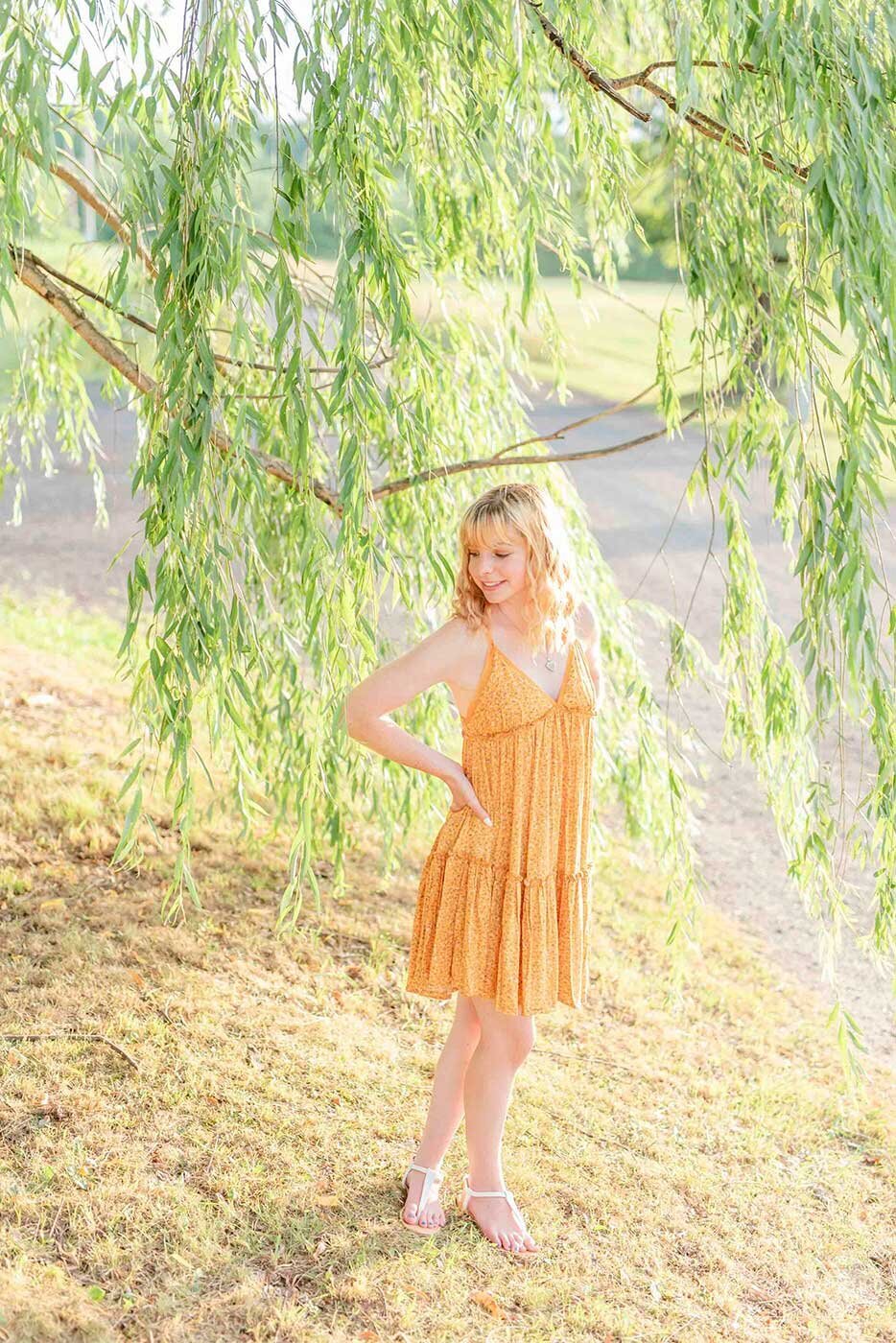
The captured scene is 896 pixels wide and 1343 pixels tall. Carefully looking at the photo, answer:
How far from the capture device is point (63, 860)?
4.40m

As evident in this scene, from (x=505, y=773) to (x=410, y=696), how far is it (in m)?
0.25

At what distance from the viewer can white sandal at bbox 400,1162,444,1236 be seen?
280 centimetres

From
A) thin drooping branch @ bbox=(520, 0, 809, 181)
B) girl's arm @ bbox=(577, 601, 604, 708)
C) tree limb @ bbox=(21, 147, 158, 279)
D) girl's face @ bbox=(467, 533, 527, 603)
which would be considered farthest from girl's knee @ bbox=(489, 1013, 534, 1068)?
tree limb @ bbox=(21, 147, 158, 279)

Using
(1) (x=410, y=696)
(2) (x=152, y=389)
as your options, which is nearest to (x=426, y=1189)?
(1) (x=410, y=696)

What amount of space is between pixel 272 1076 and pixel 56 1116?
1.82ft

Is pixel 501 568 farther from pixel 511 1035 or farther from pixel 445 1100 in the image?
pixel 445 1100

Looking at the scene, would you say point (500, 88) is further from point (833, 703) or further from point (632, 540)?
point (632, 540)

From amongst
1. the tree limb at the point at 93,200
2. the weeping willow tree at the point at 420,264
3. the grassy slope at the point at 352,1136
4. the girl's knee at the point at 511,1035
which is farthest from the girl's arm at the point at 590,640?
the tree limb at the point at 93,200

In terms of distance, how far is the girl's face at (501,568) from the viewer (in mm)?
2586

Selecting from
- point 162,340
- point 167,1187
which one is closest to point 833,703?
point 162,340

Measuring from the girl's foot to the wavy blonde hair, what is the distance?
1.19 metres

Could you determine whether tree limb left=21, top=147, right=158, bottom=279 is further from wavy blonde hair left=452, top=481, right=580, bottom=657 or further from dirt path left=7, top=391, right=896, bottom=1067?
wavy blonde hair left=452, top=481, right=580, bottom=657

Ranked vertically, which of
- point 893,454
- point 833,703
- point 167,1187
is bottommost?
point 167,1187

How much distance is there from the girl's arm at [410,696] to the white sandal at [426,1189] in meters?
0.84
